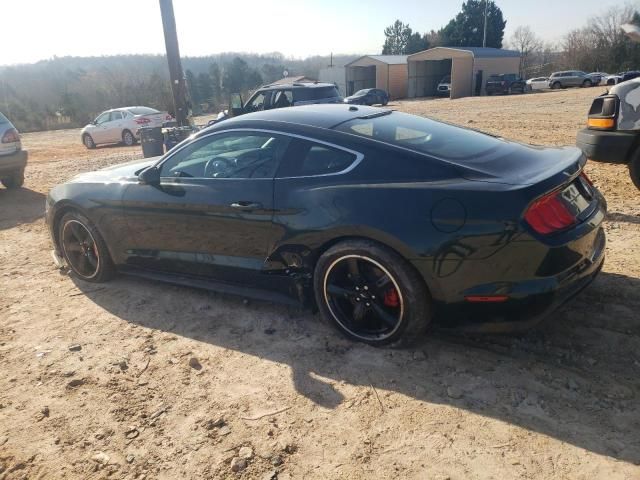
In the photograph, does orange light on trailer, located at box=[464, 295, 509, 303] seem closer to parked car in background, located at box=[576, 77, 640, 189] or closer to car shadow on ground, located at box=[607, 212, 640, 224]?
car shadow on ground, located at box=[607, 212, 640, 224]

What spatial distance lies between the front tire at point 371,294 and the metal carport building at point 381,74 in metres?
43.3

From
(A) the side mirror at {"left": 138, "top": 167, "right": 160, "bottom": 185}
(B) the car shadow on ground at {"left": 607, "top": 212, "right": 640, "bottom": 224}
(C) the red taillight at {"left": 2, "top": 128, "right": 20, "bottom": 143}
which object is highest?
(A) the side mirror at {"left": 138, "top": 167, "right": 160, "bottom": 185}

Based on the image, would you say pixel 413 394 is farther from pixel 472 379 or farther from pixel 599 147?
pixel 599 147

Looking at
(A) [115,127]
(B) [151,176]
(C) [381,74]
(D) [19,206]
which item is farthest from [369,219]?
(C) [381,74]

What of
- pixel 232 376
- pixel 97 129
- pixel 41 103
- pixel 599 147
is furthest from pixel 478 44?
pixel 232 376

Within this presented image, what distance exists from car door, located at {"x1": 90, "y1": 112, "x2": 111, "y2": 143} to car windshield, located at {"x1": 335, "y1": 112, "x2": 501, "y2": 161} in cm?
1618

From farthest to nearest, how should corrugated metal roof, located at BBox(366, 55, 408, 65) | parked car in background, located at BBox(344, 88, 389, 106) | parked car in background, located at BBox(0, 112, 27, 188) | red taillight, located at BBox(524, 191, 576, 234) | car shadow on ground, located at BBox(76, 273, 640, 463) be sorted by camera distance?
corrugated metal roof, located at BBox(366, 55, 408, 65) → parked car in background, located at BBox(344, 88, 389, 106) → parked car in background, located at BBox(0, 112, 27, 188) → red taillight, located at BBox(524, 191, 576, 234) → car shadow on ground, located at BBox(76, 273, 640, 463)

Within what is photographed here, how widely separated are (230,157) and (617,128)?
4.13 m

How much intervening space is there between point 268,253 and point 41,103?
4498 cm

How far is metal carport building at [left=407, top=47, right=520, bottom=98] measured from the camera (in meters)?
40.3

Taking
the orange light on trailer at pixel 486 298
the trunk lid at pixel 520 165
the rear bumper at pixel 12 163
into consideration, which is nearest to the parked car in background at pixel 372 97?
the rear bumper at pixel 12 163

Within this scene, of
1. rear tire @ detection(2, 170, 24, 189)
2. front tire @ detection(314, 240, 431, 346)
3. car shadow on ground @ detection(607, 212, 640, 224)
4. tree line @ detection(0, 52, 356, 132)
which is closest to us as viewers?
front tire @ detection(314, 240, 431, 346)

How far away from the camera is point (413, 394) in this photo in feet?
9.05

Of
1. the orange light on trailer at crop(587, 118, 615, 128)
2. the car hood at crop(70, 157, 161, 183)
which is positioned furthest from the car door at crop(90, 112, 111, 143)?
the orange light on trailer at crop(587, 118, 615, 128)
